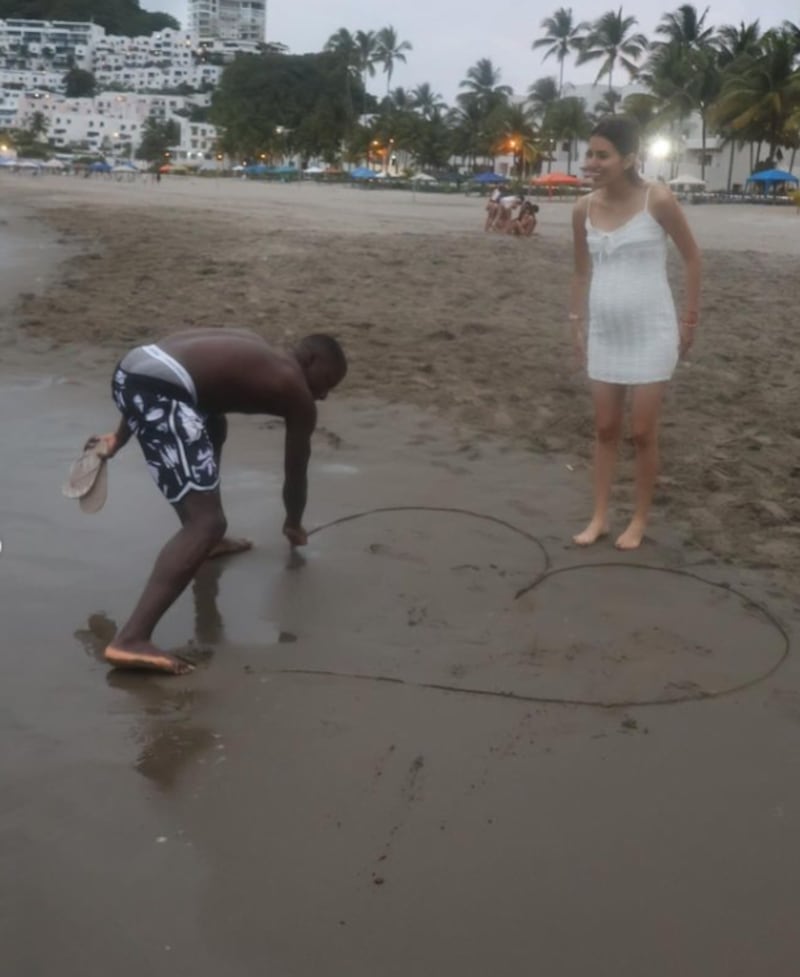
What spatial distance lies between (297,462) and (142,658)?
945 millimetres

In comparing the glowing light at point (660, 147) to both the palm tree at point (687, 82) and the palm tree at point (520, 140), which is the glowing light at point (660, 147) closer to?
the palm tree at point (687, 82)

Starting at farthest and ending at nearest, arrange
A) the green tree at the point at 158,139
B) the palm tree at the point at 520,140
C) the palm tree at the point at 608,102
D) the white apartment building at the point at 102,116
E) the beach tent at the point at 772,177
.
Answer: the white apartment building at the point at 102,116 < the green tree at the point at 158,139 < the palm tree at the point at 520,140 < the palm tree at the point at 608,102 < the beach tent at the point at 772,177

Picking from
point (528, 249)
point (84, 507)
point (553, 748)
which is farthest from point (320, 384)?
point (528, 249)

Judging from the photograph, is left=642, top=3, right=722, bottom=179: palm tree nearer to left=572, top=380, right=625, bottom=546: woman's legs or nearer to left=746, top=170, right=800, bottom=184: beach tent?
Result: left=746, top=170, right=800, bottom=184: beach tent

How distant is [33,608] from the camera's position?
142 inches

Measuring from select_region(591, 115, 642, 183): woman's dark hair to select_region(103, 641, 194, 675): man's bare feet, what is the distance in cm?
225

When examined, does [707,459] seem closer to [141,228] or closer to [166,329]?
[166,329]

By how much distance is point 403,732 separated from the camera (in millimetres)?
2848

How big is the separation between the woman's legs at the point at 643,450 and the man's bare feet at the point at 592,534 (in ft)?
0.28

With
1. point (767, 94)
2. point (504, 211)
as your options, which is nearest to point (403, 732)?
point (504, 211)

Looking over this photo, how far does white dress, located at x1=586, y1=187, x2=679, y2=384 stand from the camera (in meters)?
3.85

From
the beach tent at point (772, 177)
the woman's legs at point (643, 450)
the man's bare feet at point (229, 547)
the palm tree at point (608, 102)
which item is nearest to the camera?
the woman's legs at point (643, 450)

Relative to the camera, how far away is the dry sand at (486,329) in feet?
16.7

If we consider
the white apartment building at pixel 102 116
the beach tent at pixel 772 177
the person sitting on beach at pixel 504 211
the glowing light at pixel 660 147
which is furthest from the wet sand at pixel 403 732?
the white apartment building at pixel 102 116
